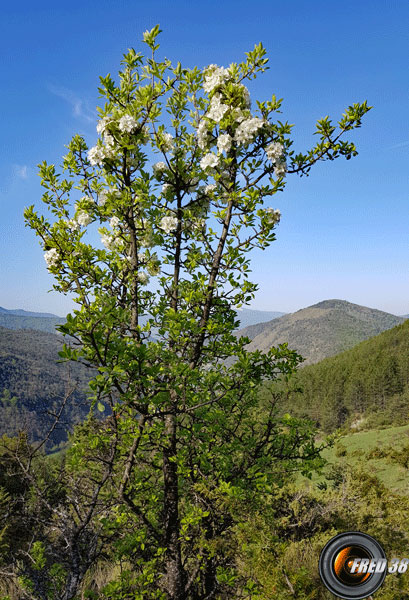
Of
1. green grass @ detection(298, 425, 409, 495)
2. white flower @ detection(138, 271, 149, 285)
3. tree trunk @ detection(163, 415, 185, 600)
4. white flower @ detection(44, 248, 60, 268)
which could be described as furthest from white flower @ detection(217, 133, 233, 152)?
green grass @ detection(298, 425, 409, 495)

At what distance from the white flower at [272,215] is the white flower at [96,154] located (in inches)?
83.5

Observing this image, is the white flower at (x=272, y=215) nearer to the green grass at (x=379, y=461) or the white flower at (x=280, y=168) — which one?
the white flower at (x=280, y=168)

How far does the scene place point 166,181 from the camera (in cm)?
453

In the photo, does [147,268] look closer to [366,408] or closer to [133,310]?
[133,310]

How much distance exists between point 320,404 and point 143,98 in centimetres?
7703

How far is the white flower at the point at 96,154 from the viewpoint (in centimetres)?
406

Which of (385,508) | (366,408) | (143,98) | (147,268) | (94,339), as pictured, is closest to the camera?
(94,339)

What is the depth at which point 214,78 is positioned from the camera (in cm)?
407

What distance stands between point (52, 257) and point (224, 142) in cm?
253

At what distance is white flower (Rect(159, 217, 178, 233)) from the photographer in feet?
14.5

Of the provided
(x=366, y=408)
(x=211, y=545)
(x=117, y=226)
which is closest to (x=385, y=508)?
(x=211, y=545)

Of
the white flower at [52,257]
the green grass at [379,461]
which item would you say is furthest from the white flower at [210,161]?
the green grass at [379,461]

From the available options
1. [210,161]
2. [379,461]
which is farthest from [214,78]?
[379,461]

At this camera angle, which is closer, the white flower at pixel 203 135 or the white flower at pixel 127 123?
the white flower at pixel 127 123
